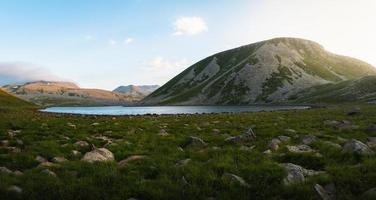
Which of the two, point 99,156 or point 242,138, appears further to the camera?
point 242,138

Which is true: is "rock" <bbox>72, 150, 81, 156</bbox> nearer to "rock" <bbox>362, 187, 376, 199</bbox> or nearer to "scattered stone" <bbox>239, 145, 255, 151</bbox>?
"scattered stone" <bbox>239, 145, 255, 151</bbox>

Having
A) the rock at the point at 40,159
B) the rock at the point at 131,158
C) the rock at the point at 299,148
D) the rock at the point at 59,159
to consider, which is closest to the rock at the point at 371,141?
the rock at the point at 299,148

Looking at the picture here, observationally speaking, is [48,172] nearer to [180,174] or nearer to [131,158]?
[131,158]

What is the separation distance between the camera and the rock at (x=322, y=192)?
11400 millimetres

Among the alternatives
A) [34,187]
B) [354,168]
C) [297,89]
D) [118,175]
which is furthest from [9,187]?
[297,89]

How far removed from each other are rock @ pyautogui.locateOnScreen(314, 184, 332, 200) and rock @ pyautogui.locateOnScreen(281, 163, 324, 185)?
1.02 meters

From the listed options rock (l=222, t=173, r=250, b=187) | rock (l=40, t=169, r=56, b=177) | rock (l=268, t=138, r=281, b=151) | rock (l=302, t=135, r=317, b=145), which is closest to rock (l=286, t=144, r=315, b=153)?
rock (l=268, t=138, r=281, b=151)

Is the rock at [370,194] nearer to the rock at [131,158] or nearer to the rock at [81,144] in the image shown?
the rock at [131,158]

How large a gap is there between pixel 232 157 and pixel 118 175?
219 inches

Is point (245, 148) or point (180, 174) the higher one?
point (245, 148)

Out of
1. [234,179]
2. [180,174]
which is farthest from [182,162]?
[234,179]

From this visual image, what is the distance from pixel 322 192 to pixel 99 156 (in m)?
10.0

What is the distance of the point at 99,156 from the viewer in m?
17.2

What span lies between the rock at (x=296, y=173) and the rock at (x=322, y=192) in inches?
40.0
